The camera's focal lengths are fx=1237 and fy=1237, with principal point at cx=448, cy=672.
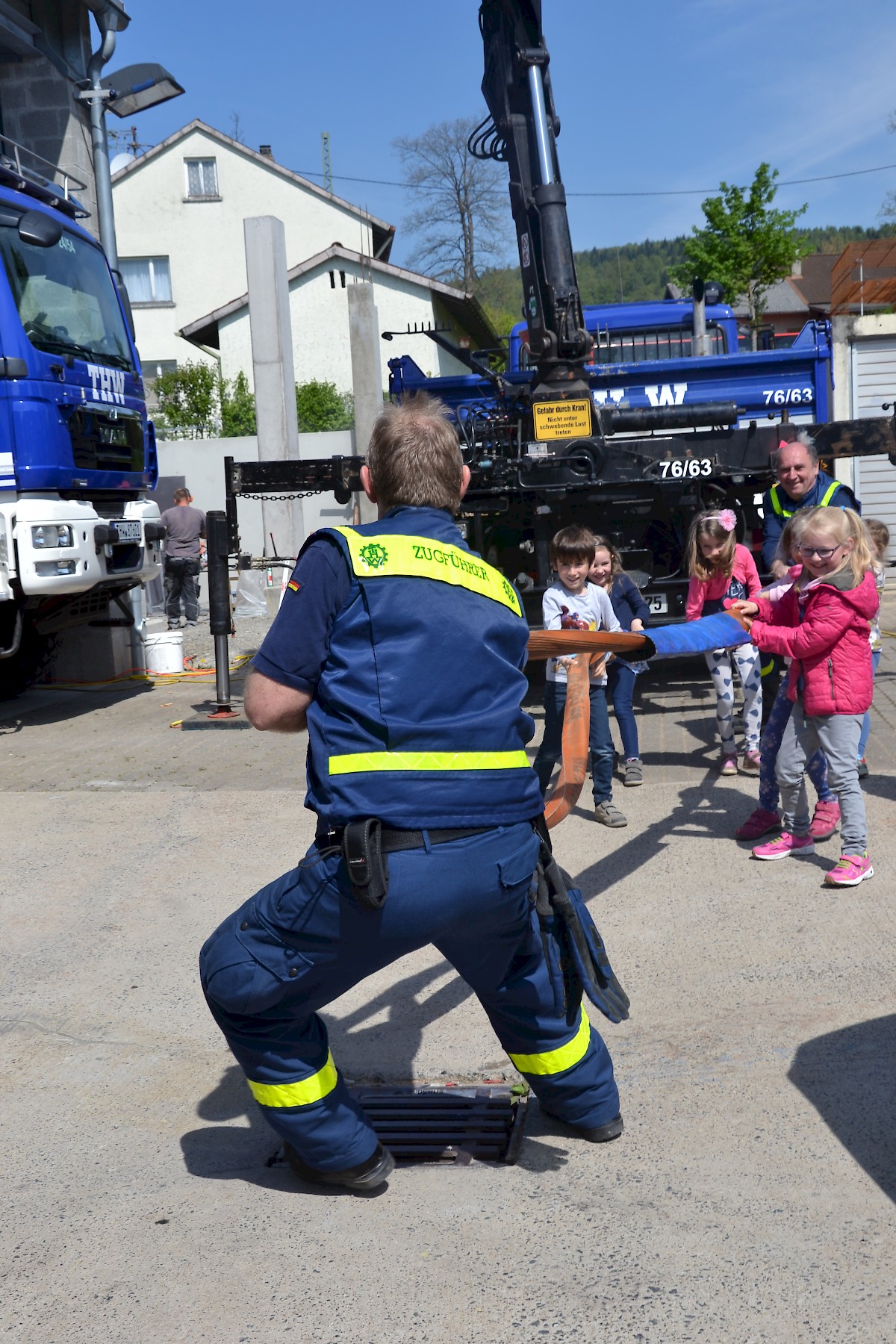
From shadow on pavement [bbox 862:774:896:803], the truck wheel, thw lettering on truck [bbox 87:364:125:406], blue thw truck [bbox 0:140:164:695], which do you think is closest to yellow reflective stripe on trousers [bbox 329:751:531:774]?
Result: shadow on pavement [bbox 862:774:896:803]

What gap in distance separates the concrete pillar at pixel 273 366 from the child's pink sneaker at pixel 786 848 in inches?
435

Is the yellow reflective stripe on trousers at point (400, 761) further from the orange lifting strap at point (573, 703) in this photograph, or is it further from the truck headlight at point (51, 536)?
the truck headlight at point (51, 536)

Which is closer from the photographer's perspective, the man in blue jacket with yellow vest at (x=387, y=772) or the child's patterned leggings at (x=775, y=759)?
the man in blue jacket with yellow vest at (x=387, y=772)

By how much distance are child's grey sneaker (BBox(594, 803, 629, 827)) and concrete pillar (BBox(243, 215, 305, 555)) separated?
10.1 m

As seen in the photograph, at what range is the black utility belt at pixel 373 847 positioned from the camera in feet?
8.19

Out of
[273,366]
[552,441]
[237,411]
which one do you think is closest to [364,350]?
[273,366]

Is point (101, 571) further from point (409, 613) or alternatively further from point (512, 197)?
point (409, 613)

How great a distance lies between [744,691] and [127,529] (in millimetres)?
5096

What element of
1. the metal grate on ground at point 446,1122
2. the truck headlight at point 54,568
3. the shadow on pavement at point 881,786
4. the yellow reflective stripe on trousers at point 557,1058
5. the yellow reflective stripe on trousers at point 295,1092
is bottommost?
the metal grate on ground at point 446,1122

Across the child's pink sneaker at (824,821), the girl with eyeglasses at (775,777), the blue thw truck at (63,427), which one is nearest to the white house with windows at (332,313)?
the blue thw truck at (63,427)

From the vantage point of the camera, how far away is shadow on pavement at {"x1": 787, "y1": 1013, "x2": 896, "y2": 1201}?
3045 millimetres

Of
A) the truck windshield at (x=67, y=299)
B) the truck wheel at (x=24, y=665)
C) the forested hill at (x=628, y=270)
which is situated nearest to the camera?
the truck windshield at (x=67, y=299)

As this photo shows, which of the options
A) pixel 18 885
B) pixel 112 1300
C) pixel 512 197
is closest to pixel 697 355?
pixel 512 197

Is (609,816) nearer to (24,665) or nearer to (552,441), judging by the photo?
(552,441)
